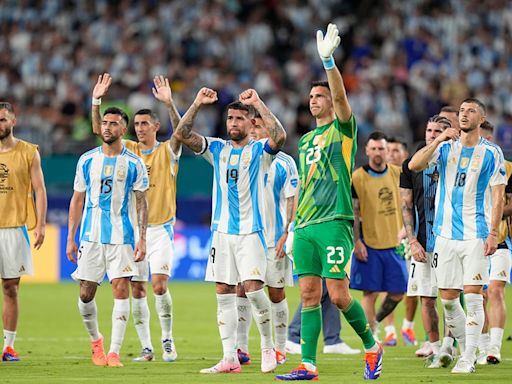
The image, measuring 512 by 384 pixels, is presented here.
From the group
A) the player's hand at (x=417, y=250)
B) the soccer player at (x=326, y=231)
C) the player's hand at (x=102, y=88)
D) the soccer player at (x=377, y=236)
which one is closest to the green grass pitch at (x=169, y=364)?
the soccer player at (x=326, y=231)

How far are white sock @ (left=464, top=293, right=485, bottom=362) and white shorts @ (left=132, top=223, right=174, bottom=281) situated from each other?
360cm

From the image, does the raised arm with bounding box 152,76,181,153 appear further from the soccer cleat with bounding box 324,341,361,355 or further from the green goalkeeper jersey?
the soccer cleat with bounding box 324,341,361,355

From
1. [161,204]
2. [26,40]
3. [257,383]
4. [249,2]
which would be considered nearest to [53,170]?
[26,40]

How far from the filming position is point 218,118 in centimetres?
2848

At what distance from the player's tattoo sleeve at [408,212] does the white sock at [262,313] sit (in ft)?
5.74

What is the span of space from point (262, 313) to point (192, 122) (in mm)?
2138

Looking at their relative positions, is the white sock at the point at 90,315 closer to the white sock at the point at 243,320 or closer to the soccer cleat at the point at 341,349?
the white sock at the point at 243,320

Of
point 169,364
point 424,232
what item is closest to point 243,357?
point 169,364

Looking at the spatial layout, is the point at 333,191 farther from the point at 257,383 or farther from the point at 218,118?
the point at 218,118

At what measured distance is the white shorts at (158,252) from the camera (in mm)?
13758

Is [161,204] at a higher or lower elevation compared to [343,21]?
lower

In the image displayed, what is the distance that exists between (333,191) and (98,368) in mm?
3232

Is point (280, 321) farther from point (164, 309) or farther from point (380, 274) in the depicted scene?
point (380, 274)

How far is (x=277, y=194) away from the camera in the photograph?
45.6 feet
